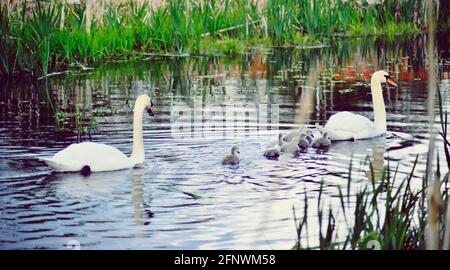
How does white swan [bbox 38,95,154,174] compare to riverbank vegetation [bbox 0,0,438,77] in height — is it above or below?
below

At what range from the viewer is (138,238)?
20.6 ft

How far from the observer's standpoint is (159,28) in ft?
60.9

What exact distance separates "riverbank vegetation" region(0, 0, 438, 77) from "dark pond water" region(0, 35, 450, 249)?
2.24ft

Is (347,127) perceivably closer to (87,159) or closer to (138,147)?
(138,147)

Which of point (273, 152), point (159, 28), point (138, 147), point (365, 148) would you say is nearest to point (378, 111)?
point (365, 148)

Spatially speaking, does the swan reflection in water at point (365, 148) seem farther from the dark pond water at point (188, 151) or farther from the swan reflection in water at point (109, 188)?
the swan reflection in water at point (109, 188)

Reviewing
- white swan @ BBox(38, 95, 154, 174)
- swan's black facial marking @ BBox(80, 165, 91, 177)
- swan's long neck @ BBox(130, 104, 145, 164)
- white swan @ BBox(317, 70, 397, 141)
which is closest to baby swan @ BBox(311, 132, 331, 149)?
white swan @ BBox(317, 70, 397, 141)

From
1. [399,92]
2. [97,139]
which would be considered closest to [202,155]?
[97,139]

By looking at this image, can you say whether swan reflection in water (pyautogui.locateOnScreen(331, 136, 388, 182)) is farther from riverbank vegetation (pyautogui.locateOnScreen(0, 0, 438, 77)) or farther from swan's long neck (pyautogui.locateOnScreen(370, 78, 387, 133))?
riverbank vegetation (pyautogui.locateOnScreen(0, 0, 438, 77))

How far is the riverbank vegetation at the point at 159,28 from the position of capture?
15031 millimetres

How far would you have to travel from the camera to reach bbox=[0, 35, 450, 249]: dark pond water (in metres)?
6.45
